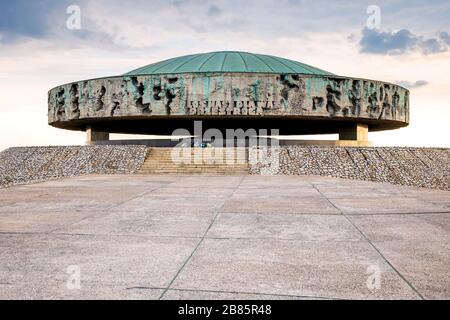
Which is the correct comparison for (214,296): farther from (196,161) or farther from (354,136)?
(354,136)

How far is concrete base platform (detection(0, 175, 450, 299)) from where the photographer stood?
3691 millimetres

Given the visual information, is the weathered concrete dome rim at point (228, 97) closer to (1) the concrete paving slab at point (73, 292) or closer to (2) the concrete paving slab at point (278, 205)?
(2) the concrete paving slab at point (278, 205)

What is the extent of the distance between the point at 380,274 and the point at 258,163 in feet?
58.3

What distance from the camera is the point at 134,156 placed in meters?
23.4

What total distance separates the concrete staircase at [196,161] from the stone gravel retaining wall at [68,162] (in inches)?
31.1

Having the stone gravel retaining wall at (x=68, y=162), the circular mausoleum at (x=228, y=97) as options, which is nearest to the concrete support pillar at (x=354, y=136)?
the circular mausoleum at (x=228, y=97)

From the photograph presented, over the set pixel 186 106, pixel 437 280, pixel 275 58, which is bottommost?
pixel 437 280

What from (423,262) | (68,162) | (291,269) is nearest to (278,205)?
(423,262)

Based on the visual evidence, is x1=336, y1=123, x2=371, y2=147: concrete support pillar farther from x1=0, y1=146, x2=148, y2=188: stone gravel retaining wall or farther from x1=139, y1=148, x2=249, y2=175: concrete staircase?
x1=0, y1=146, x2=148, y2=188: stone gravel retaining wall

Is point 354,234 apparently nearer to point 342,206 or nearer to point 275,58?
point 342,206

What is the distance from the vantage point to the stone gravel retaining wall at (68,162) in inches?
875

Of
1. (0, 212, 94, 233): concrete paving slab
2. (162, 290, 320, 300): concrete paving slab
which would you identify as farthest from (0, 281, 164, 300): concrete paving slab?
(0, 212, 94, 233): concrete paving slab

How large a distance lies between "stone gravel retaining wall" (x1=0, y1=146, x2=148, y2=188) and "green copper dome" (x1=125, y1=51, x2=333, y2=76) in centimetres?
1011

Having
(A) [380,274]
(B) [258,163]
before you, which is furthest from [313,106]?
(A) [380,274]
